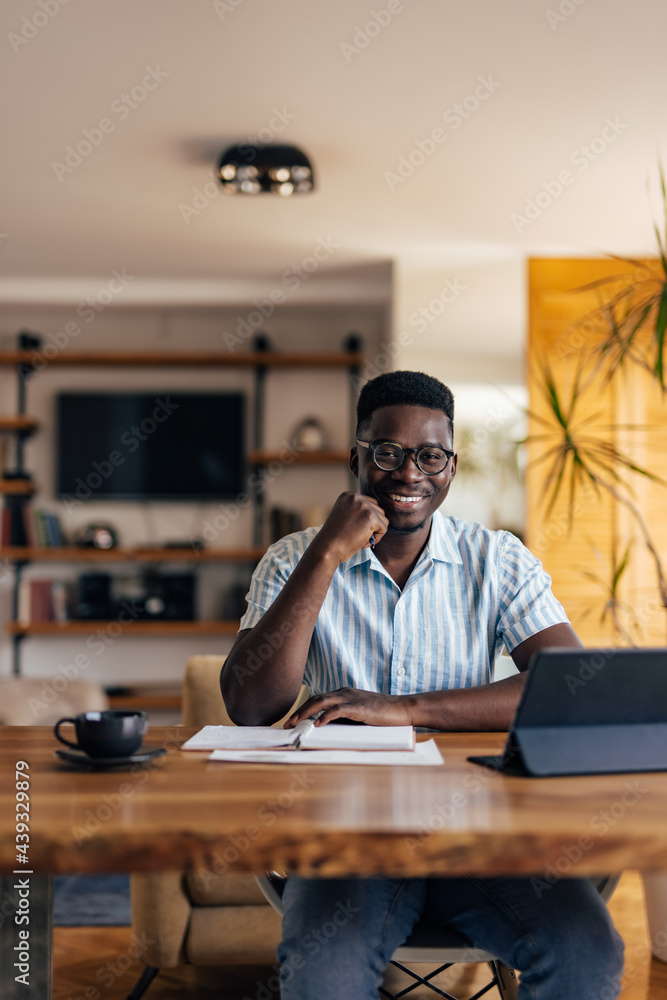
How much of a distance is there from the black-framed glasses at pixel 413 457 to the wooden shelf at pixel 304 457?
344 centimetres

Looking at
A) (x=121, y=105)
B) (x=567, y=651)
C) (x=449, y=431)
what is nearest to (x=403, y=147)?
(x=121, y=105)

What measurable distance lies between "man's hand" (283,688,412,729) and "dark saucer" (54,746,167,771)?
23 cm

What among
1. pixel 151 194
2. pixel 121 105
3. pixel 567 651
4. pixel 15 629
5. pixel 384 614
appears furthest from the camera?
pixel 15 629

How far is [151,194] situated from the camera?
3.82 metres

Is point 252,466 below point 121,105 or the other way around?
below

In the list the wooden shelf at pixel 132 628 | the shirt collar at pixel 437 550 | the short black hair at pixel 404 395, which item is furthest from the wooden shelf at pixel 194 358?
the shirt collar at pixel 437 550

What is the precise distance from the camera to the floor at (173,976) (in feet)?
6.98

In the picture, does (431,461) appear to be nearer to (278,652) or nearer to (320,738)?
(278,652)

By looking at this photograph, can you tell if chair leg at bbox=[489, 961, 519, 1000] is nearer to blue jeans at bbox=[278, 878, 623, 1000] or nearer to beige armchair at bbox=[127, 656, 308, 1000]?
blue jeans at bbox=[278, 878, 623, 1000]

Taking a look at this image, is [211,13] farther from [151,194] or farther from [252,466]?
[252,466]

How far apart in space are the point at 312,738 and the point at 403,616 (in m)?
0.40

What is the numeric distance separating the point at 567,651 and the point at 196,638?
15.0 ft

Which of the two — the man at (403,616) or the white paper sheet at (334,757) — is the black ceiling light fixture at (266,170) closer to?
the man at (403,616)

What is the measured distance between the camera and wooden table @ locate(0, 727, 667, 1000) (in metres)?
0.79
